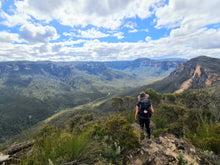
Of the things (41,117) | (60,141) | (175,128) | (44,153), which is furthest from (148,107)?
(41,117)

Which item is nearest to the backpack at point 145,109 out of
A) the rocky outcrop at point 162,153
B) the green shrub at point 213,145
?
the rocky outcrop at point 162,153

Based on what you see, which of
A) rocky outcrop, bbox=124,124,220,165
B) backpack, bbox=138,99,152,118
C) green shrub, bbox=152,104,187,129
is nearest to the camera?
rocky outcrop, bbox=124,124,220,165

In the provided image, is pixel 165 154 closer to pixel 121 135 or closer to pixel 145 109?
pixel 121 135

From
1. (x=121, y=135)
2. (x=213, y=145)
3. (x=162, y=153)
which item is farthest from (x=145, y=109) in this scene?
(x=213, y=145)

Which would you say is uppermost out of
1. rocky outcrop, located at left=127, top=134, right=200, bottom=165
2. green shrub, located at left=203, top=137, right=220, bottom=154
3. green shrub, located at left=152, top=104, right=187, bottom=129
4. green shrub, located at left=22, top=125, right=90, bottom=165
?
green shrub, located at left=22, top=125, right=90, bottom=165

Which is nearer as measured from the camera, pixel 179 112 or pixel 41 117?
pixel 179 112

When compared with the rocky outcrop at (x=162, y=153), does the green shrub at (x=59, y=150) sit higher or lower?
higher

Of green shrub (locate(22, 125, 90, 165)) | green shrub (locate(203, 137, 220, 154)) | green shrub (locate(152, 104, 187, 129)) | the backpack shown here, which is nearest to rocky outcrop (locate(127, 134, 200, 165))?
green shrub (locate(203, 137, 220, 154))

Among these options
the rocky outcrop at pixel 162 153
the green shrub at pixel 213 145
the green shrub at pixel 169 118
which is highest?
the green shrub at pixel 213 145

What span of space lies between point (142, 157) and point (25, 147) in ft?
11.1

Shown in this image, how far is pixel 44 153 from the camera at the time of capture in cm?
238

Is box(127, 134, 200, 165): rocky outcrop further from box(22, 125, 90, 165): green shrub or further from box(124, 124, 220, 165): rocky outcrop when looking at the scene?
box(22, 125, 90, 165): green shrub

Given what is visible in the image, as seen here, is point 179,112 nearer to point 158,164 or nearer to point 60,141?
point 158,164

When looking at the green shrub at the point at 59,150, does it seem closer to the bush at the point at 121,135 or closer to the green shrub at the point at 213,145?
the bush at the point at 121,135
